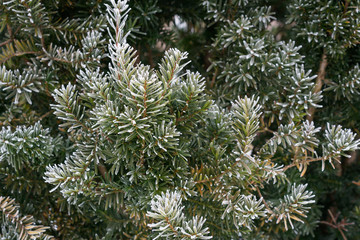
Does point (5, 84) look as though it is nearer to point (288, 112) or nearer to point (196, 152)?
point (196, 152)

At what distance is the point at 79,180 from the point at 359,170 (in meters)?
0.96

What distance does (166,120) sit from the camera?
1.96 feet

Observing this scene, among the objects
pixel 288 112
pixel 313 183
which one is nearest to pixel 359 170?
pixel 313 183

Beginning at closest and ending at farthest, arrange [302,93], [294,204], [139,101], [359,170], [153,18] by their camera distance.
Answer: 1. [139,101]
2. [294,204]
3. [302,93]
4. [153,18]
5. [359,170]

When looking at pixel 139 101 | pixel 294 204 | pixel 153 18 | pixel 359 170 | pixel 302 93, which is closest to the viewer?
pixel 139 101

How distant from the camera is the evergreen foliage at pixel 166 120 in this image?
0.60 metres

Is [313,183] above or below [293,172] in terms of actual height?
below

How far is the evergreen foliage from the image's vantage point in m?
0.60

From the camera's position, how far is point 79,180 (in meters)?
0.64

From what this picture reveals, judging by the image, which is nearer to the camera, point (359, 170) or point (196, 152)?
point (196, 152)

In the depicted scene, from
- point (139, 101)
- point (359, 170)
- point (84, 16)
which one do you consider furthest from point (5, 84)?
point (359, 170)

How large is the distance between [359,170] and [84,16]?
3.30ft

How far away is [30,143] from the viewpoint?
71 centimetres

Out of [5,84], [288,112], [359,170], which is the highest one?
[5,84]
